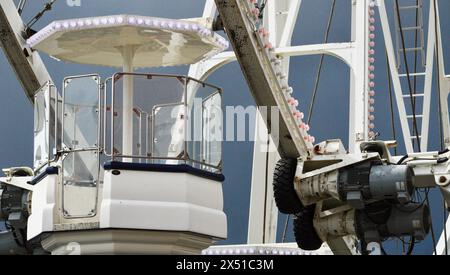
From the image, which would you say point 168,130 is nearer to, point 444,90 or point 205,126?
point 205,126

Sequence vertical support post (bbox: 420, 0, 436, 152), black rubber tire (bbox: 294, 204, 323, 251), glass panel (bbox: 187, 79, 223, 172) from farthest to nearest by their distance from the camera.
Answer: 1. vertical support post (bbox: 420, 0, 436, 152)
2. black rubber tire (bbox: 294, 204, 323, 251)
3. glass panel (bbox: 187, 79, 223, 172)

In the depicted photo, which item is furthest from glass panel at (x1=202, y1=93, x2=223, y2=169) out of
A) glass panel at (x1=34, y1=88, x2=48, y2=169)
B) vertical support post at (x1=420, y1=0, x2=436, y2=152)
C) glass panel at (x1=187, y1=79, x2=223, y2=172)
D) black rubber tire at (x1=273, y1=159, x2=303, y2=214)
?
vertical support post at (x1=420, y1=0, x2=436, y2=152)

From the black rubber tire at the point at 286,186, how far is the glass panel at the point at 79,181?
6634 mm

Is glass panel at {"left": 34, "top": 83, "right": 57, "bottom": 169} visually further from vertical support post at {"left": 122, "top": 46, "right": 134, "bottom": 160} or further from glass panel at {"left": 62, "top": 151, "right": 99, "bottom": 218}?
vertical support post at {"left": 122, "top": 46, "right": 134, "bottom": 160}

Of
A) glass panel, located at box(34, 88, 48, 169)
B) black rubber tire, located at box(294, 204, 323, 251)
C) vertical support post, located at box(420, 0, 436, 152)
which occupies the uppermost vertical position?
vertical support post, located at box(420, 0, 436, 152)

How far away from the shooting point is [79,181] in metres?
28.4

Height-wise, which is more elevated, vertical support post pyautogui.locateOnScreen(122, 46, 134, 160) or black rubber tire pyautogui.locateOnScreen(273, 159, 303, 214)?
vertical support post pyautogui.locateOnScreen(122, 46, 134, 160)

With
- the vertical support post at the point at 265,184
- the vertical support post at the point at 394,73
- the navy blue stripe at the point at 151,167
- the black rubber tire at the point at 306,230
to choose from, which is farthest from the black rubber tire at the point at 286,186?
the vertical support post at the point at 394,73

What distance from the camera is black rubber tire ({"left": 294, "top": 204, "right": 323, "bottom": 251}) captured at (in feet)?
116

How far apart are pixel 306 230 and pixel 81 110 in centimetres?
838

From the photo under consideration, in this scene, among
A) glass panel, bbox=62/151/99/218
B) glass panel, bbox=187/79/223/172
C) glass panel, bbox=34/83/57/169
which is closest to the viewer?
glass panel, bbox=62/151/99/218

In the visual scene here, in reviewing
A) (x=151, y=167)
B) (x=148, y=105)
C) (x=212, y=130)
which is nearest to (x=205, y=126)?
(x=212, y=130)

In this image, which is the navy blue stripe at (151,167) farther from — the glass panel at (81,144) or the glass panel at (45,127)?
the glass panel at (45,127)

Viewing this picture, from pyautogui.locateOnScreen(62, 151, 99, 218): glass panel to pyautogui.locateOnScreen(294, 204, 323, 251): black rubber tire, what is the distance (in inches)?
307
